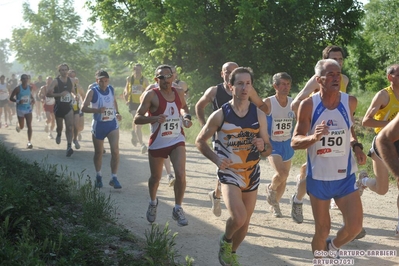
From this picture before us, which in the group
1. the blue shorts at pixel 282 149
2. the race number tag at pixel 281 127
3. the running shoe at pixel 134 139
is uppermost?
the race number tag at pixel 281 127

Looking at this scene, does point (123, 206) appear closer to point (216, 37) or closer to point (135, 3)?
point (216, 37)

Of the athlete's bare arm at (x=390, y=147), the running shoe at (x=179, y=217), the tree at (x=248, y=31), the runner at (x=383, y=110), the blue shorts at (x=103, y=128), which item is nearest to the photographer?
the athlete's bare arm at (x=390, y=147)

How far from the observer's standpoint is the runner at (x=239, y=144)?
261 inches

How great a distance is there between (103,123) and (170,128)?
3.03 m

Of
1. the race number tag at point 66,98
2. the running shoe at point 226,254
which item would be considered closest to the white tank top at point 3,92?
the race number tag at point 66,98

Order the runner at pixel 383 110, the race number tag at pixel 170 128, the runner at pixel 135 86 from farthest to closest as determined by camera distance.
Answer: the runner at pixel 135 86 → the race number tag at pixel 170 128 → the runner at pixel 383 110

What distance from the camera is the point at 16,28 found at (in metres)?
53.3

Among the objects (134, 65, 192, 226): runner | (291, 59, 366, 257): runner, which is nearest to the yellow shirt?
(134, 65, 192, 226): runner

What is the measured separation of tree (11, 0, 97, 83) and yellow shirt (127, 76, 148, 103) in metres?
32.2

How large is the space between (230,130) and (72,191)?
374cm

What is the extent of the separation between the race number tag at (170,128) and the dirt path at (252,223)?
1.21m

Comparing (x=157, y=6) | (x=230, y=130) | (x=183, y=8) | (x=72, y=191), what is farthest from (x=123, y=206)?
(x=157, y=6)

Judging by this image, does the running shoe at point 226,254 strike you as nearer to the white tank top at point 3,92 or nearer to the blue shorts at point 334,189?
the blue shorts at point 334,189

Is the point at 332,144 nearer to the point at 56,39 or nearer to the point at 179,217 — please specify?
the point at 179,217
